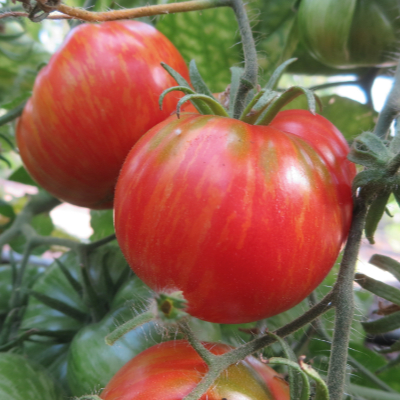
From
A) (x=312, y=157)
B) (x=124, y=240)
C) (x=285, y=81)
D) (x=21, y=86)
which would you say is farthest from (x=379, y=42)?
(x=21, y=86)

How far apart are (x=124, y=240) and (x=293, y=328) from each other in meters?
0.14

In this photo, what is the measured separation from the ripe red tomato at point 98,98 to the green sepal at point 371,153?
197 mm

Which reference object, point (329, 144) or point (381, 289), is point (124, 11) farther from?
point (381, 289)

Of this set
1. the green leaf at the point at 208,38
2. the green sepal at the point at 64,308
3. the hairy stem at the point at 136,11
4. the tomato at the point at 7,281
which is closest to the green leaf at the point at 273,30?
the green leaf at the point at 208,38

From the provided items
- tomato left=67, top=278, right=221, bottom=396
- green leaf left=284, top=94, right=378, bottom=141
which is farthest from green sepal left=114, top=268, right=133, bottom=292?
green leaf left=284, top=94, right=378, bottom=141

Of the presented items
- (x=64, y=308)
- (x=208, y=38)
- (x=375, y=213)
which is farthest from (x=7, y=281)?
(x=375, y=213)

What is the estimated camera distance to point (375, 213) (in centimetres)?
34

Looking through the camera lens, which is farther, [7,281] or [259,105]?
[7,281]

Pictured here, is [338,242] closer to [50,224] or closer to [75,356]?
[75,356]

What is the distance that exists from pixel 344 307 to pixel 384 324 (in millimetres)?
104

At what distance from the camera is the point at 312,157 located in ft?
1.01

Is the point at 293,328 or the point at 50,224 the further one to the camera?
the point at 50,224

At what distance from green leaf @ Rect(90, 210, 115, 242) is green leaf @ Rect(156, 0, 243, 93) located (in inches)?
10.8

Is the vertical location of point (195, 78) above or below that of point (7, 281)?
above
